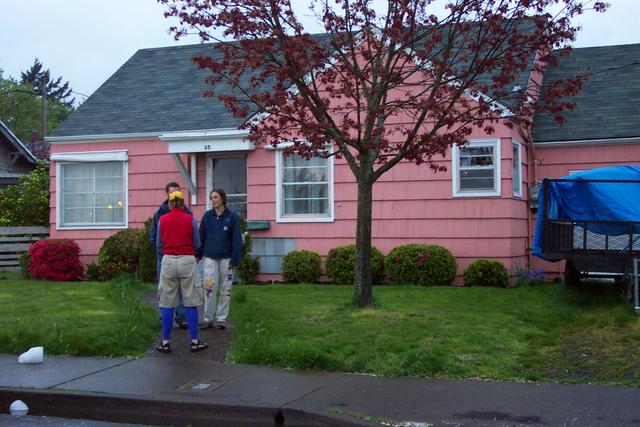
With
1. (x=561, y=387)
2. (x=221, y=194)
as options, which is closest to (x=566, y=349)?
(x=561, y=387)

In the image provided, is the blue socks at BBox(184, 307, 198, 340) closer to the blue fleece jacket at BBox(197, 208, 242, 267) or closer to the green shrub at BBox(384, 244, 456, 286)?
the blue fleece jacket at BBox(197, 208, 242, 267)

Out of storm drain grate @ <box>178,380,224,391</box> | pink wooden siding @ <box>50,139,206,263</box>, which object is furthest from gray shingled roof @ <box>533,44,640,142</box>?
storm drain grate @ <box>178,380,224,391</box>

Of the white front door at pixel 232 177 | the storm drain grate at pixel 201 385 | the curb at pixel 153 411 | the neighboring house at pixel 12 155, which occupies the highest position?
the neighboring house at pixel 12 155

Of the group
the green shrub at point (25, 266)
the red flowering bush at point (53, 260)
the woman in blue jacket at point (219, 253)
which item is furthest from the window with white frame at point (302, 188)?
the woman in blue jacket at point (219, 253)

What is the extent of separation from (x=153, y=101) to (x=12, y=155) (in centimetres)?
1316

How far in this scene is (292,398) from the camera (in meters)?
6.56

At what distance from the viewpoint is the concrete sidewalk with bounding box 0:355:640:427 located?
6.00 m

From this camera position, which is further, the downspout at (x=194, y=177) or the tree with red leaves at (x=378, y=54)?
the downspout at (x=194, y=177)

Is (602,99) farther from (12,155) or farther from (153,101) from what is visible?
(12,155)

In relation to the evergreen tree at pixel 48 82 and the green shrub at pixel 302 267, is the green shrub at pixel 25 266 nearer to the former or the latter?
the green shrub at pixel 302 267

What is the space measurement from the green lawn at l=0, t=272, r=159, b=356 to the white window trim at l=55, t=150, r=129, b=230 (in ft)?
10.7

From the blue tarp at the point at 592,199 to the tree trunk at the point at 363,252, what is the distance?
2.58 metres

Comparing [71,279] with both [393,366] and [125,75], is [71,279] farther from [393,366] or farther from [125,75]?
[393,366]

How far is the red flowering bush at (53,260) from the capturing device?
50.9 feet
